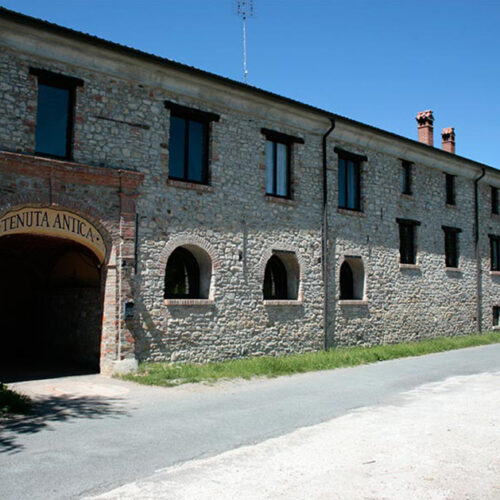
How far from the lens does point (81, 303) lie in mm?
13898

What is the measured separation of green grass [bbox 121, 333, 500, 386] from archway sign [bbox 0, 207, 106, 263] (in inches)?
113

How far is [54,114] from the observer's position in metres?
11.9

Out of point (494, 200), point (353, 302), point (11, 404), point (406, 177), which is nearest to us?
point (11, 404)

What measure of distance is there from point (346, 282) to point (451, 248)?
6873mm

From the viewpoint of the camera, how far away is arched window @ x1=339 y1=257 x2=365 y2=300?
1806 cm

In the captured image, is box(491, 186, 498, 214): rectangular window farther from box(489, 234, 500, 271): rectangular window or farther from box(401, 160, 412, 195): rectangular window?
box(401, 160, 412, 195): rectangular window

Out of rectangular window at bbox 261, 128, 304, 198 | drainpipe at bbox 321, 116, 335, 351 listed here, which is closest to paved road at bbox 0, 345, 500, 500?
drainpipe at bbox 321, 116, 335, 351

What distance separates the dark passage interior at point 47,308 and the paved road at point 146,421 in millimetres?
1861

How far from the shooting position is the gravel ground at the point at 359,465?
5.07 meters

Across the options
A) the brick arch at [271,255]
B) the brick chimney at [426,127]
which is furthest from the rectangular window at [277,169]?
the brick chimney at [426,127]

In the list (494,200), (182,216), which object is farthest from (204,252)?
(494,200)

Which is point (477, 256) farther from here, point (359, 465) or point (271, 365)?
point (359, 465)

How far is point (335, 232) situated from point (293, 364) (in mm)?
5166

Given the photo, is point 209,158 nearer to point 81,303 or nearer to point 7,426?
point 81,303
